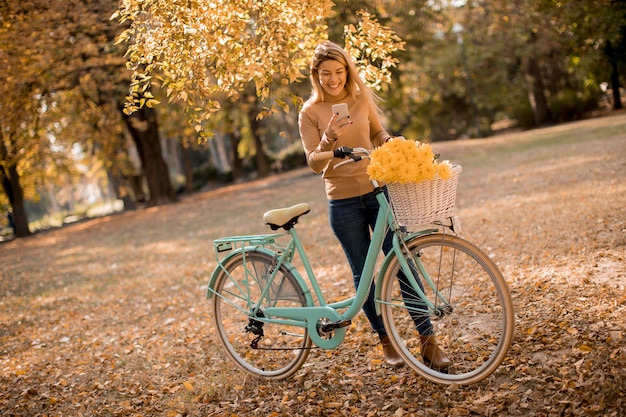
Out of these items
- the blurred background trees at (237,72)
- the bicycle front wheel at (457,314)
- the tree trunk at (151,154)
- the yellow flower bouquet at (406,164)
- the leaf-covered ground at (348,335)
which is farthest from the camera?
the tree trunk at (151,154)

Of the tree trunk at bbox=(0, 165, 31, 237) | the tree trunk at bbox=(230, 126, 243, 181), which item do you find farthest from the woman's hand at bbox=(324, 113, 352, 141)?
the tree trunk at bbox=(230, 126, 243, 181)

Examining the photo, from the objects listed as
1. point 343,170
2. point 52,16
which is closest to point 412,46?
point 52,16

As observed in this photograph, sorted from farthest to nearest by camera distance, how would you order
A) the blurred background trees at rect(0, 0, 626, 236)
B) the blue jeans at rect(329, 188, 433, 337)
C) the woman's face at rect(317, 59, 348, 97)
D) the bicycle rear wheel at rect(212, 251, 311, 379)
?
the blurred background trees at rect(0, 0, 626, 236), the bicycle rear wheel at rect(212, 251, 311, 379), the blue jeans at rect(329, 188, 433, 337), the woman's face at rect(317, 59, 348, 97)

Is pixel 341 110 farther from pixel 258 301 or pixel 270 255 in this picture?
pixel 258 301

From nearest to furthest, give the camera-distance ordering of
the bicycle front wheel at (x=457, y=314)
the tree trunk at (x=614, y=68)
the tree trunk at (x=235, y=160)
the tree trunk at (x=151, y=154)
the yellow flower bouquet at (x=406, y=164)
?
the yellow flower bouquet at (x=406, y=164) → the bicycle front wheel at (x=457, y=314) → the tree trunk at (x=614, y=68) → the tree trunk at (x=151, y=154) → the tree trunk at (x=235, y=160)

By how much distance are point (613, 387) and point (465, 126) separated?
99.9 feet

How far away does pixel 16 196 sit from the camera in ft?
75.7

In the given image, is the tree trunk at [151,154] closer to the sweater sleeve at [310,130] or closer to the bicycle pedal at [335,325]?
the sweater sleeve at [310,130]

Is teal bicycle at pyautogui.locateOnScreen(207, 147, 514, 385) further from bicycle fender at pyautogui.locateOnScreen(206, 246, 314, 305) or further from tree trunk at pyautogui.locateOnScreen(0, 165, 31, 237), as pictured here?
tree trunk at pyautogui.locateOnScreen(0, 165, 31, 237)

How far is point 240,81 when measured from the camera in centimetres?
517

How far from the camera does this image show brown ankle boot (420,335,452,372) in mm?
3693

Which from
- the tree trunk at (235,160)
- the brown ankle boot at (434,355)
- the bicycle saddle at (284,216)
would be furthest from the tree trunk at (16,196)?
the brown ankle boot at (434,355)

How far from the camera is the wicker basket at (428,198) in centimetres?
317

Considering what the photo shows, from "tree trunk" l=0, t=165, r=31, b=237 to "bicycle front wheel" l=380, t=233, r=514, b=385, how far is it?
22.1 metres
